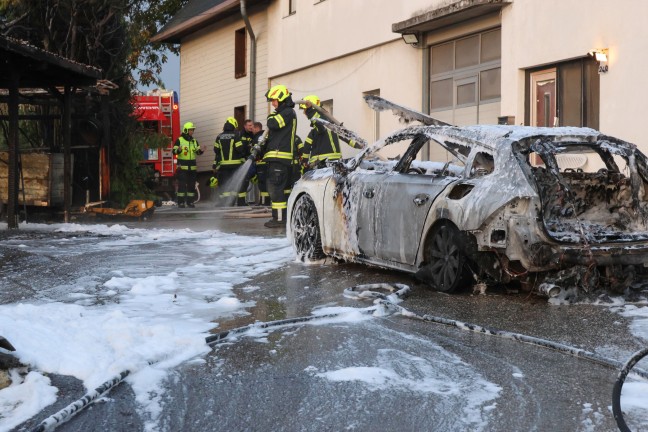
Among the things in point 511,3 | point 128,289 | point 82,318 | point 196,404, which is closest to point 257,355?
point 196,404

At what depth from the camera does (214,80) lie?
30938 mm

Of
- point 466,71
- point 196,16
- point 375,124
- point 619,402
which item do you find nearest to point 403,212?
point 619,402

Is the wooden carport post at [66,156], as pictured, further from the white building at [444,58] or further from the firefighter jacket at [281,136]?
the white building at [444,58]

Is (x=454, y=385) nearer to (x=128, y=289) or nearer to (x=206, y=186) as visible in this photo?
(x=128, y=289)

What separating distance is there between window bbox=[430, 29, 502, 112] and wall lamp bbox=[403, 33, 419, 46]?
0.37m

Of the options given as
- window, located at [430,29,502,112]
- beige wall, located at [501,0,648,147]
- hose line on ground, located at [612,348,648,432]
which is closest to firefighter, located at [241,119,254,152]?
window, located at [430,29,502,112]

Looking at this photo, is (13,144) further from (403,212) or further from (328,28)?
(328,28)

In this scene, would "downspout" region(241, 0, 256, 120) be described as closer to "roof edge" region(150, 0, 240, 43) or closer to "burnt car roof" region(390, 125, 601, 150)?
"roof edge" region(150, 0, 240, 43)

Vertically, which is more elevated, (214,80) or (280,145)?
(214,80)

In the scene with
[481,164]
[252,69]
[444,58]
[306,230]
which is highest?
[252,69]

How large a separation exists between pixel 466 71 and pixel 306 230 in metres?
9.10

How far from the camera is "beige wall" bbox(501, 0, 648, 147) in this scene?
13.8 metres

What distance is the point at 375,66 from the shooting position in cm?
2136

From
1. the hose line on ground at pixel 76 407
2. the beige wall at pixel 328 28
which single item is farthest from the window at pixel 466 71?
the hose line on ground at pixel 76 407
